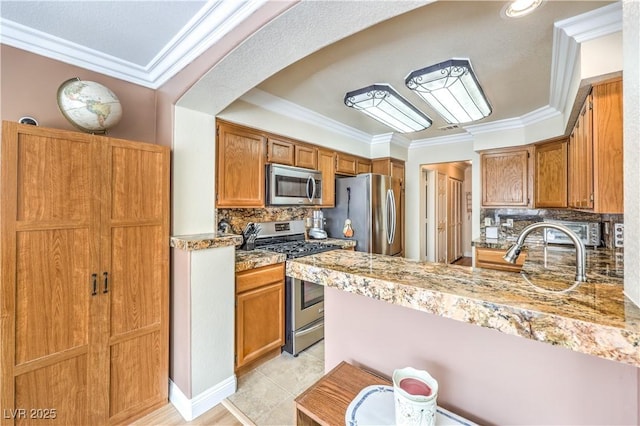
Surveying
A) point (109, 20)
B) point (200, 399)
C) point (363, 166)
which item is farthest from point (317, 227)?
point (109, 20)

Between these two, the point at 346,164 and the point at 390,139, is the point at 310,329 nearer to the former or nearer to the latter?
the point at 346,164

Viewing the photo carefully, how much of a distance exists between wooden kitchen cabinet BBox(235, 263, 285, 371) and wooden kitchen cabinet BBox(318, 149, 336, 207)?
1.27 m

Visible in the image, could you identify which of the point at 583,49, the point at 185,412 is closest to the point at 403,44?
the point at 583,49

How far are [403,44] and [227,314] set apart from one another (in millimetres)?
2232

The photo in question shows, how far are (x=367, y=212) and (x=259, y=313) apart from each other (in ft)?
5.84

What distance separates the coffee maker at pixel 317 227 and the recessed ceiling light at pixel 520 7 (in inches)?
103

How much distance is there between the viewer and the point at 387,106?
263 centimetres

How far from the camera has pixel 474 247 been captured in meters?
3.21

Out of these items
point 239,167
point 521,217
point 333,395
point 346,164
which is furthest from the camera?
point 346,164

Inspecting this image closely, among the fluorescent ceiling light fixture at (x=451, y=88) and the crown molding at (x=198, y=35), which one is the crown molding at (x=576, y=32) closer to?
the fluorescent ceiling light fixture at (x=451, y=88)

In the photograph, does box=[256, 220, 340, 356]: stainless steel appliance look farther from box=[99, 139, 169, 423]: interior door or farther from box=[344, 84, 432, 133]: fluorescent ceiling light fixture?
box=[344, 84, 432, 133]: fluorescent ceiling light fixture

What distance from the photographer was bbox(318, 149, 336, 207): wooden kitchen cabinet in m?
3.34

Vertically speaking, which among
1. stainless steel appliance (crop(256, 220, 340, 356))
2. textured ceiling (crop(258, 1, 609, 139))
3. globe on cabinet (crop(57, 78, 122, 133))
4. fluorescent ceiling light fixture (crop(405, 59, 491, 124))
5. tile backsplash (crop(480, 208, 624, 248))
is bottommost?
stainless steel appliance (crop(256, 220, 340, 356))

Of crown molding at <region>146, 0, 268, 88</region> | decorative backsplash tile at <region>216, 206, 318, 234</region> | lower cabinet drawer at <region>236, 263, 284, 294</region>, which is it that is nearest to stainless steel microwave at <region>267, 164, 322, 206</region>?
decorative backsplash tile at <region>216, 206, 318, 234</region>
